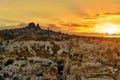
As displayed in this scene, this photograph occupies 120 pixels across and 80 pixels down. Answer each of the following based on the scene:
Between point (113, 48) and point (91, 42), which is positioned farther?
point (91, 42)

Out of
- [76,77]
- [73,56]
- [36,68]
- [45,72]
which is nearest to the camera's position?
[76,77]


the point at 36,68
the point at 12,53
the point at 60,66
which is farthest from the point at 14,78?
the point at 12,53

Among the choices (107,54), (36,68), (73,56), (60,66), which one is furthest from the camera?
(107,54)

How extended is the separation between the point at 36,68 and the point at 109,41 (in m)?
87.0

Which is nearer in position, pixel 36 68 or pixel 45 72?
pixel 45 72

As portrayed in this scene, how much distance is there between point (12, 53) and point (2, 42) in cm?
2462

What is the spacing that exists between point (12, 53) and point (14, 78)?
5178 cm

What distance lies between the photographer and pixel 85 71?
89.2m

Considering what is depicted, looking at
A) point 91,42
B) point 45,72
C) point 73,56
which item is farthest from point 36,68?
point 91,42

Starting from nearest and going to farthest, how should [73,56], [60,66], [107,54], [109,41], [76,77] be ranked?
[76,77], [60,66], [73,56], [107,54], [109,41]

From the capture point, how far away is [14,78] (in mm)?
89625

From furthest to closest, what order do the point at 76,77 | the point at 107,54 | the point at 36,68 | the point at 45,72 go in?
the point at 107,54 → the point at 36,68 → the point at 45,72 → the point at 76,77

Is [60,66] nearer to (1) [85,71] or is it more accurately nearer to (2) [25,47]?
(1) [85,71]

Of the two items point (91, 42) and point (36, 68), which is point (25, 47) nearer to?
point (91, 42)
